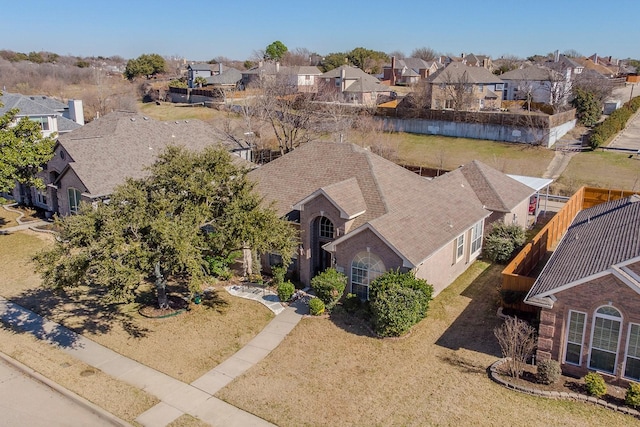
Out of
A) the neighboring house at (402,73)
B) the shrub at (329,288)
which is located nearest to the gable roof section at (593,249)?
the shrub at (329,288)

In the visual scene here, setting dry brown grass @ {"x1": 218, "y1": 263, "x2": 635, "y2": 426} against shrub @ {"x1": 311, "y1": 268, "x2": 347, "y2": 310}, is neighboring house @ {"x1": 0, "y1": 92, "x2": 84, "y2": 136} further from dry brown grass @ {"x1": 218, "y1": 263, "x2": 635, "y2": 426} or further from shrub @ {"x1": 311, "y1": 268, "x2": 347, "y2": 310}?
dry brown grass @ {"x1": 218, "y1": 263, "x2": 635, "y2": 426}

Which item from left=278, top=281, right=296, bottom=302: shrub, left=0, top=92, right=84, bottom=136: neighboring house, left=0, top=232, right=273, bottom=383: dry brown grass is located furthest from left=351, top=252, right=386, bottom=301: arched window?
left=0, top=92, right=84, bottom=136: neighboring house

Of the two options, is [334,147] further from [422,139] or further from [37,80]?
[37,80]

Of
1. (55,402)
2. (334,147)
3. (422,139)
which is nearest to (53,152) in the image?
(334,147)

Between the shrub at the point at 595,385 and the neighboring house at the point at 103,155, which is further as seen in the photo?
the neighboring house at the point at 103,155

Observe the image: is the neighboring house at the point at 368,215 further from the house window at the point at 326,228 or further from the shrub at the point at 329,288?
the shrub at the point at 329,288
